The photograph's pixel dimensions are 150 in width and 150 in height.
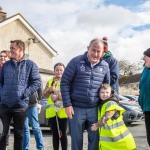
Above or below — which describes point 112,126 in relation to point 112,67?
below

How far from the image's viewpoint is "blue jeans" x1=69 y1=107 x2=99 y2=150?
4754 millimetres

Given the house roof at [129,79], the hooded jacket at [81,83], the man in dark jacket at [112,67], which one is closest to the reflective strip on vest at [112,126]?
the hooded jacket at [81,83]

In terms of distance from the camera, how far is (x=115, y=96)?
5.02 m

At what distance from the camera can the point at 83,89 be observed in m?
4.68

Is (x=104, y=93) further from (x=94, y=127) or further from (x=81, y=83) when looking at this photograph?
(x=94, y=127)

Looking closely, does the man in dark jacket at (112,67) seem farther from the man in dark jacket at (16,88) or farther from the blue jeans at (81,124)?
the man in dark jacket at (16,88)

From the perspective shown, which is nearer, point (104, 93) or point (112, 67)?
point (104, 93)

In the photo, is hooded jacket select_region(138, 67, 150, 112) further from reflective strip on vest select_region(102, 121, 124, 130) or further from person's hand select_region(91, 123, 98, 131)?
person's hand select_region(91, 123, 98, 131)

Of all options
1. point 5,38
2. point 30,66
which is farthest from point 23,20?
point 30,66

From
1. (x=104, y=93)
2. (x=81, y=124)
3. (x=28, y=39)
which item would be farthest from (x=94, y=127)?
(x=28, y=39)

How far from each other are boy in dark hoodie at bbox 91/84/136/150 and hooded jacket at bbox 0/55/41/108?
113 cm

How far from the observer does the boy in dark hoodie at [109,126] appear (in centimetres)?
471

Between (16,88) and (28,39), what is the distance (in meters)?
27.6

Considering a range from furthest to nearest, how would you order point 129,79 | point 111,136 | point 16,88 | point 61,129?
1. point 129,79
2. point 61,129
3. point 16,88
4. point 111,136
